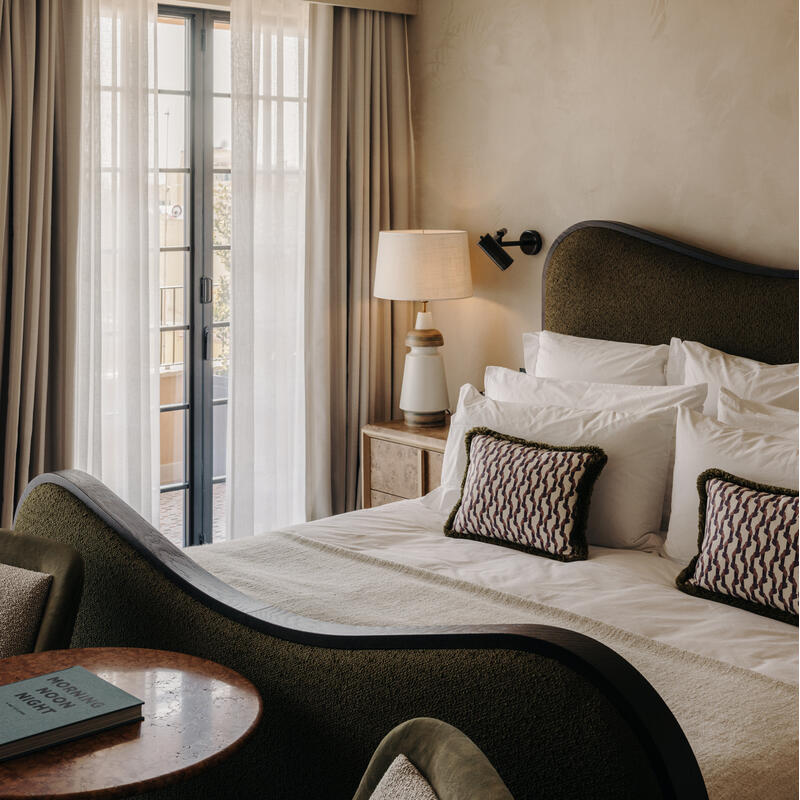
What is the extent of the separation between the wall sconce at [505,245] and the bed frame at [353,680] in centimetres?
200

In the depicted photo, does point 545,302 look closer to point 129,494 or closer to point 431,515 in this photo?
point 431,515

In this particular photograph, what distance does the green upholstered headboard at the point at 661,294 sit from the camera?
9.79 ft

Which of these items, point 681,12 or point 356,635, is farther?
point 681,12

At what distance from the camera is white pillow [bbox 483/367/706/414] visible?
2756 mm

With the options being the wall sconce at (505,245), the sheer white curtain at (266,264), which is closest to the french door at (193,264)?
the sheer white curtain at (266,264)

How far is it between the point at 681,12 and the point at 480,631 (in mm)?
2518

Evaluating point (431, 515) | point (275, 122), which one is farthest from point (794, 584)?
point (275, 122)

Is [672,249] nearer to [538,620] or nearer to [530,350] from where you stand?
[530,350]

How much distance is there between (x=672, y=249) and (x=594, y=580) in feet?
4.48

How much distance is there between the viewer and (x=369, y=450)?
4.05 meters

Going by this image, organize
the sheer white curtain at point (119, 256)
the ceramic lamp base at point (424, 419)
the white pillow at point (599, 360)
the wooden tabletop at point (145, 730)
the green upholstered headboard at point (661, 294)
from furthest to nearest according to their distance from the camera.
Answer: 1. the ceramic lamp base at point (424, 419)
2. the sheer white curtain at point (119, 256)
3. the white pillow at point (599, 360)
4. the green upholstered headboard at point (661, 294)
5. the wooden tabletop at point (145, 730)

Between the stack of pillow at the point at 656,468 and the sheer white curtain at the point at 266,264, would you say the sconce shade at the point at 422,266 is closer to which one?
the sheer white curtain at the point at 266,264

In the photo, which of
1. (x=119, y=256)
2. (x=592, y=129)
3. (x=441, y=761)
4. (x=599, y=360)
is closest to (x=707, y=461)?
(x=599, y=360)

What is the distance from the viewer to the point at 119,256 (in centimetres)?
361
